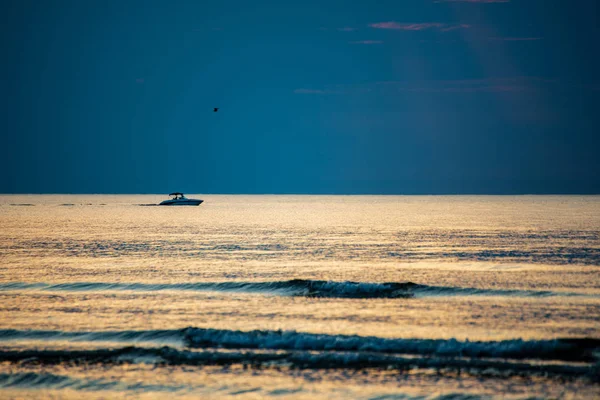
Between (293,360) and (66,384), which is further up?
(293,360)

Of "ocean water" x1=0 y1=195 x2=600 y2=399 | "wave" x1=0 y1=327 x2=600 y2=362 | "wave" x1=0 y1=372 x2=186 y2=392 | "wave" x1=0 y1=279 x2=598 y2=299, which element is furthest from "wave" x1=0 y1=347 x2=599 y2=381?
A: "wave" x1=0 y1=279 x2=598 y2=299

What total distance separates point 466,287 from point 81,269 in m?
27.8

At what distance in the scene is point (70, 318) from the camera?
29.3m

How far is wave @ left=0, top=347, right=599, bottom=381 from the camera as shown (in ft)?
→ 68.8

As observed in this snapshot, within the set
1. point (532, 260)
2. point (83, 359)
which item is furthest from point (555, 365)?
point (532, 260)

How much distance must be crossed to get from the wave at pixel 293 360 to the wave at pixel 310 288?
1303 centimetres

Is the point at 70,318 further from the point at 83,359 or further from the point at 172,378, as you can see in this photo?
the point at 172,378

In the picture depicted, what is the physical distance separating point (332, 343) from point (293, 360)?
2.26m

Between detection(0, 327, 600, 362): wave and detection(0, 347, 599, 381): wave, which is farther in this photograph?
detection(0, 327, 600, 362): wave

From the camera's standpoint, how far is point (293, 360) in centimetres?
2236

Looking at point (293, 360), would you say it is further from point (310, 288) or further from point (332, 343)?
point (310, 288)

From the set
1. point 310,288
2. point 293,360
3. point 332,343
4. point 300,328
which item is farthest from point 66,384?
point 310,288

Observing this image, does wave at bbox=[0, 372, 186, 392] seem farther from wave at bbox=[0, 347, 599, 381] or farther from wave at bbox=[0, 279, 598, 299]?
wave at bbox=[0, 279, 598, 299]

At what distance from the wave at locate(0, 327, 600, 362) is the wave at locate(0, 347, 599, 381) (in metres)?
0.74
